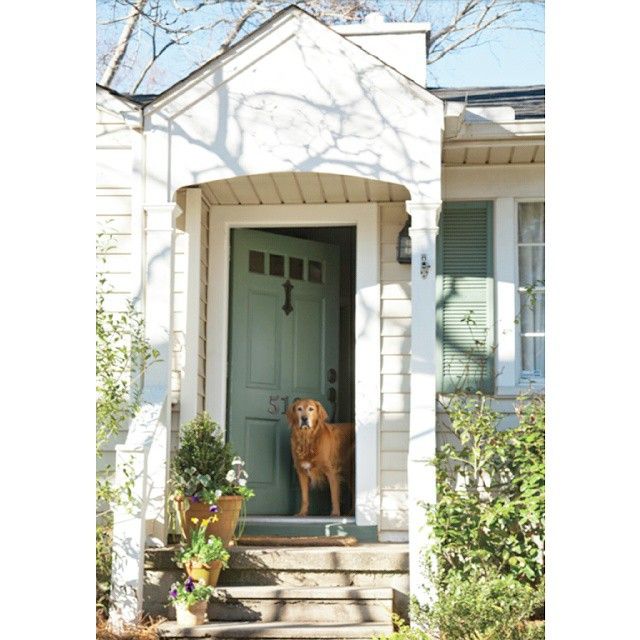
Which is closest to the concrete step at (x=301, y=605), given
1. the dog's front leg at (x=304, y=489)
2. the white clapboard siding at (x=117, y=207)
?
the dog's front leg at (x=304, y=489)

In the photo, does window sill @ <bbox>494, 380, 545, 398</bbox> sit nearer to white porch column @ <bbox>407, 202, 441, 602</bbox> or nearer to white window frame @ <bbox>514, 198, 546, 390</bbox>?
white window frame @ <bbox>514, 198, 546, 390</bbox>

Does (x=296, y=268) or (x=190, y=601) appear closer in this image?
(x=190, y=601)

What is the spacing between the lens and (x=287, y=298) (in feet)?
26.0

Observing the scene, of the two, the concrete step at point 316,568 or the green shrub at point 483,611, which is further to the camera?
the concrete step at point 316,568

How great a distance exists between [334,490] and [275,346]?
1.18 metres

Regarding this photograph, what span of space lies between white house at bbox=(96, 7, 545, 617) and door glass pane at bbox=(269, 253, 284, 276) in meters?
0.02

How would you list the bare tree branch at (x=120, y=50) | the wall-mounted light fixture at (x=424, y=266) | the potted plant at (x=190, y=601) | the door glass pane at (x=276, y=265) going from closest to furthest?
the potted plant at (x=190, y=601) < the wall-mounted light fixture at (x=424, y=266) < the door glass pane at (x=276, y=265) < the bare tree branch at (x=120, y=50)

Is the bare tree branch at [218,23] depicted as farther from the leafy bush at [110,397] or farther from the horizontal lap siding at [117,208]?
the leafy bush at [110,397]

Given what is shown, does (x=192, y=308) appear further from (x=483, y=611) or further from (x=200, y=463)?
(x=483, y=611)

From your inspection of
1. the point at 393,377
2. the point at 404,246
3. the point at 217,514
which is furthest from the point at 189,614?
the point at 404,246

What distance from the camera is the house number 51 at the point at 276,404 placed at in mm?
7691
